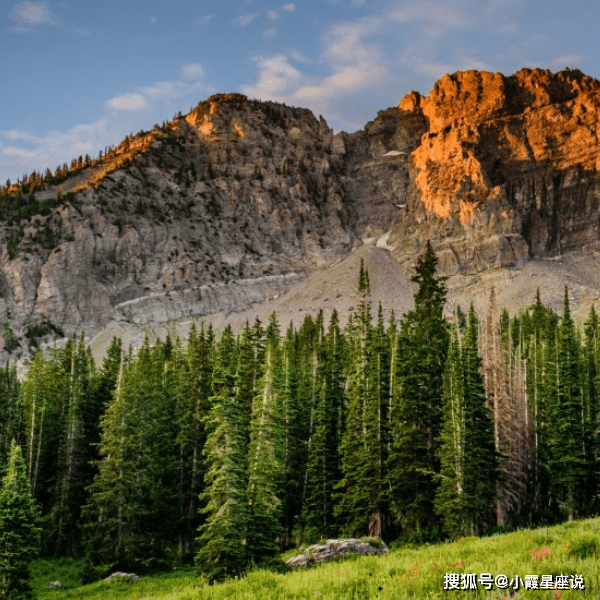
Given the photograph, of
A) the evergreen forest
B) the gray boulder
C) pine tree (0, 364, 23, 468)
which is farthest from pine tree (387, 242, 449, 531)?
pine tree (0, 364, 23, 468)

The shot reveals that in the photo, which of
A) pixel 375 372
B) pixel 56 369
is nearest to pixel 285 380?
pixel 375 372

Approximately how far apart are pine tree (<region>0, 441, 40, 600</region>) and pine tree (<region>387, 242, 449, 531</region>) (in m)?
19.5

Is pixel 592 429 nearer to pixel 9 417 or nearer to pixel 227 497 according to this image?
pixel 227 497

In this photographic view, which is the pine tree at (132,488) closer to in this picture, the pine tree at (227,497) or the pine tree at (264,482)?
the pine tree at (264,482)

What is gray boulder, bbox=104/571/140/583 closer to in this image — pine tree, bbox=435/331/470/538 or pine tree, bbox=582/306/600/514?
pine tree, bbox=435/331/470/538

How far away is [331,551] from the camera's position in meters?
23.8

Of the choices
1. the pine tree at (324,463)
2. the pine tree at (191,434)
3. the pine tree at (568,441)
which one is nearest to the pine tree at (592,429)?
the pine tree at (568,441)

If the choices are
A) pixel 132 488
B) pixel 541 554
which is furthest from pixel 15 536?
pixel 541 554

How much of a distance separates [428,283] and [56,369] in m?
44.5

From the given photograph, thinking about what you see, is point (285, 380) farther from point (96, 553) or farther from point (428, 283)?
point (96, 553)

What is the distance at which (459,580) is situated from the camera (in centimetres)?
1030

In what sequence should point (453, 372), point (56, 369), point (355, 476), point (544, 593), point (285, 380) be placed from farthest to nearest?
point (56, 369) → point (285, 380) → point (355, 476) → point (453, 372) → point (544, 593)

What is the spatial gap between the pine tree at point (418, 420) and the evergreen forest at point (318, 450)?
0.35 ft

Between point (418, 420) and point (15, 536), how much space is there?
22.6 meters
